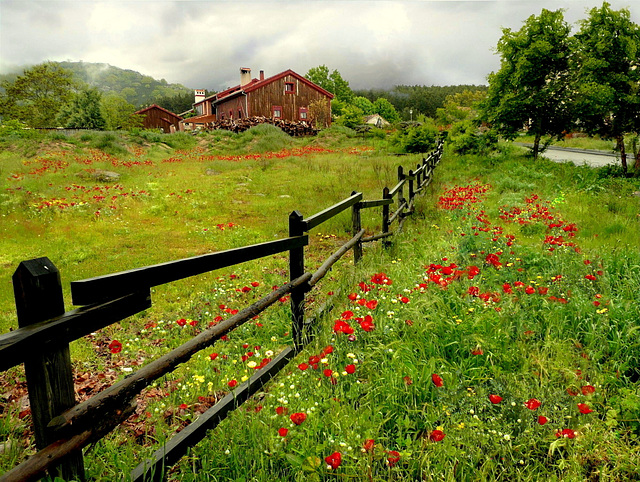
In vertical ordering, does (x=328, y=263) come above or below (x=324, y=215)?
below

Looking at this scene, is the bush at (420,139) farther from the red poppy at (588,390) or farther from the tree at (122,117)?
the tree at (122,117)

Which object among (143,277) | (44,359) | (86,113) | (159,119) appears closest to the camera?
(44,359)

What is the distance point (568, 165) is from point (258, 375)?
16.0 meters

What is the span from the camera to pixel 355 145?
97.8 ft

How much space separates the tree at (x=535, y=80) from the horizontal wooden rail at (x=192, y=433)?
17.1 metres

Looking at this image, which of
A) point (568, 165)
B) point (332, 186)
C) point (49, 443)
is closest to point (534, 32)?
→ point (568, 165)

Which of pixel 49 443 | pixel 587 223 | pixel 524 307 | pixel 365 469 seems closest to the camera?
pixel 49 443

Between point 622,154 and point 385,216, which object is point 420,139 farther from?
point 385,216

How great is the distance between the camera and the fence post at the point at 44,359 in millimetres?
1409

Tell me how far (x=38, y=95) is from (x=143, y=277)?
77731 mm

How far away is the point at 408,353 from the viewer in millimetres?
3209

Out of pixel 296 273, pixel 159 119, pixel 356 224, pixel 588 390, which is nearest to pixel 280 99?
pixel 159 119

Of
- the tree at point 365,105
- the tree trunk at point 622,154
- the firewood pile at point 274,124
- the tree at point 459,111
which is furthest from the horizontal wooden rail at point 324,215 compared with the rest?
the tree at point 365,105

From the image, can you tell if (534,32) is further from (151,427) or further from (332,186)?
(151,427)
